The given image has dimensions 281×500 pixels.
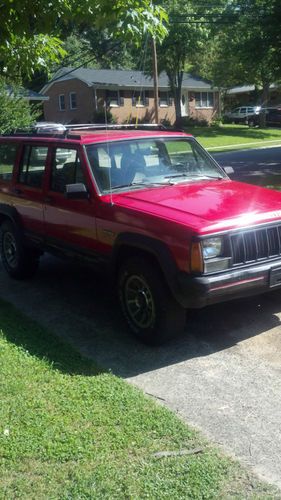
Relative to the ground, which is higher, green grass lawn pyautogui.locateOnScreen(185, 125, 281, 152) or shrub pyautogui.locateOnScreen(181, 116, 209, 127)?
shrub pyautogui.locateOnScreen(181, 116, 209, 127)

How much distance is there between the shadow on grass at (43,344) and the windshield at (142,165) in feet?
4.87

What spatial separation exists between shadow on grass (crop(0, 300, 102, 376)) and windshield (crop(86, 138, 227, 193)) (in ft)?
4.87

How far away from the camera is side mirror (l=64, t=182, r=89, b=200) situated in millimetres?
5328

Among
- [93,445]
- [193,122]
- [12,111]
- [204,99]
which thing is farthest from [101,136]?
[204,99]

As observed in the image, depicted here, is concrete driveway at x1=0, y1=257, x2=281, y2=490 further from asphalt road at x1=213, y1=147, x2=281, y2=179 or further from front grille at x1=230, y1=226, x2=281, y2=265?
asphalt road at x1=213, y1=147, x2=281, y2=179

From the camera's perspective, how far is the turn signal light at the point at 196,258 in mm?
4402

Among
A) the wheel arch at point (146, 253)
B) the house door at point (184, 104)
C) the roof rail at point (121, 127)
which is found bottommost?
the wheel arch at point (146, 253)

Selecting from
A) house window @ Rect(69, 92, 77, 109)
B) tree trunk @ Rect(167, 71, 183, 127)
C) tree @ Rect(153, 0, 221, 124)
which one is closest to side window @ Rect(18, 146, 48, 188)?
tree @ Rect(153, 0, 221, 124)

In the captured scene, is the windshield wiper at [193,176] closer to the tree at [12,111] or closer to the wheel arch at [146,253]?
the wheel arch at [146,253]

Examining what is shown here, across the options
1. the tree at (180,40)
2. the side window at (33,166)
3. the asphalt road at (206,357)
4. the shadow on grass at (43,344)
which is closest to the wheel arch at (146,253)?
the asphalt road at (206,357)

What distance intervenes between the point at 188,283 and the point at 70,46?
207 feet

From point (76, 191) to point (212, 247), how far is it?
5.05ft

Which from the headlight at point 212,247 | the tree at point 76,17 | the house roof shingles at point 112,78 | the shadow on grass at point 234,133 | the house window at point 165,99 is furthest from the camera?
the house window at point 165,99

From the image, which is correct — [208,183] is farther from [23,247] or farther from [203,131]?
[203,131]
